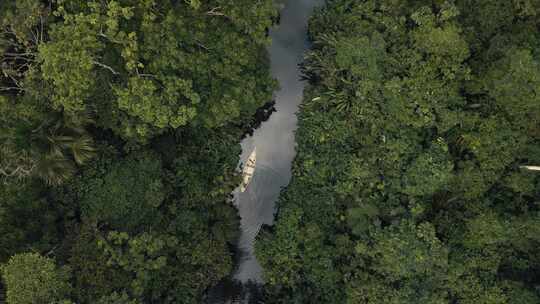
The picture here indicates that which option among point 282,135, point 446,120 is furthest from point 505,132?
point 282,135

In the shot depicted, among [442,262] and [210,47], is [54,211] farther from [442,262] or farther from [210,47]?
[442,262]

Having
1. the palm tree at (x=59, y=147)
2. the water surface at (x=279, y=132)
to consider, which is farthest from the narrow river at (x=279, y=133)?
the palm tree at (x=59, y=147)

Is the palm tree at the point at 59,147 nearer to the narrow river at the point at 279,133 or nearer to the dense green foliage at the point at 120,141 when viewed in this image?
the dense green foliage at the point at 120,141

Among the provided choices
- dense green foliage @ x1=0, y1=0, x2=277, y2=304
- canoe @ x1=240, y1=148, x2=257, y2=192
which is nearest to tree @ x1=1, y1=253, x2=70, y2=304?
dense green foliage @ x1=0, y1=0, x2=277, y2=304

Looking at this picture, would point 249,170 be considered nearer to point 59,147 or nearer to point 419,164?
point 419,164

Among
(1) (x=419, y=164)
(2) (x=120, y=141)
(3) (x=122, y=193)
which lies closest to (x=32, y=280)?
(3) (x=122, y=193)

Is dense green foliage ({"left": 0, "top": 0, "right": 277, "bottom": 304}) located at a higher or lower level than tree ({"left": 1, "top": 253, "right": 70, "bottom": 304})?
higher

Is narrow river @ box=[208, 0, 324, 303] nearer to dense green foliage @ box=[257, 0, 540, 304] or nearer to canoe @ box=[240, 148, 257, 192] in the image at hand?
canoe @ box=[240, 148, 257, 192]
